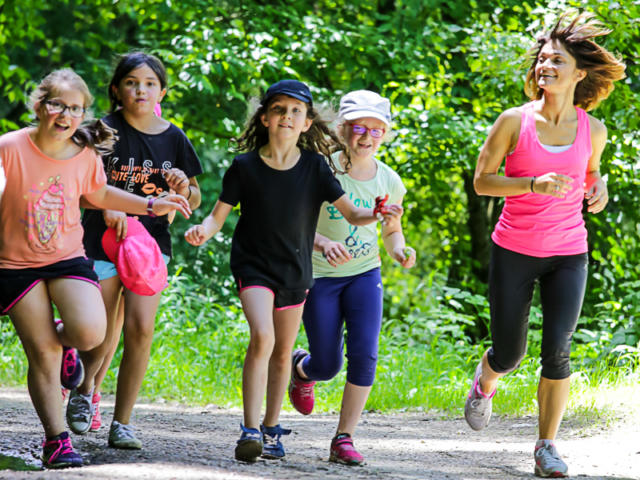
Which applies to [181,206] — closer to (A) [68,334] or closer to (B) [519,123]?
(A) [68,334]

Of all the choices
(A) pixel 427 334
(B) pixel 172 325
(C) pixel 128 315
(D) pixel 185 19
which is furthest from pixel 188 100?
(C) pixel 128 315

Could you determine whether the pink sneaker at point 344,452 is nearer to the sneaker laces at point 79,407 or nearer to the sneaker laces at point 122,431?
the sneaker laces at point 122,431

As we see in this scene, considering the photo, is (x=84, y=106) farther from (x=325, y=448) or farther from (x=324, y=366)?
(x=325, y=448)

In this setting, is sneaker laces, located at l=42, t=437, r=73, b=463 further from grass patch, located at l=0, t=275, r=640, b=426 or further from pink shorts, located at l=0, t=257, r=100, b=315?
grass patch, located at l=0, t=275, r=640, b=426

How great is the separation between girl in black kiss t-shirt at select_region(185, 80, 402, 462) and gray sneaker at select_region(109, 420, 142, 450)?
64 cm

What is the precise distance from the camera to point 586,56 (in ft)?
15.5

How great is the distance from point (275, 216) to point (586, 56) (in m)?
1.92

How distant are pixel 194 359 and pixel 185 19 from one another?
4.63 metres

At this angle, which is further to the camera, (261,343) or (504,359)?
(504,359)

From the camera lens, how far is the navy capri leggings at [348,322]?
4805 mm

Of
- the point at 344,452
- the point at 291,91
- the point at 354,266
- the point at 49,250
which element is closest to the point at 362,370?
the point at 344,452

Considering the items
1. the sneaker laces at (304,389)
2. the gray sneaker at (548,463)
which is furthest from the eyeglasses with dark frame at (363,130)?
the gray sneaker at (548,463)

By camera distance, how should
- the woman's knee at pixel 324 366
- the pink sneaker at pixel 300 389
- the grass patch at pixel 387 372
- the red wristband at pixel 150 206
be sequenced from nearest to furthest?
the red wristband at pixel 150 206, the woman's knee at pixel 324 366, the pink sneaker at pixel 300 389, the grass patch at pixel 387 372

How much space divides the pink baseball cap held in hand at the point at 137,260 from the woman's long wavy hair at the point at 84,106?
1.58ft
